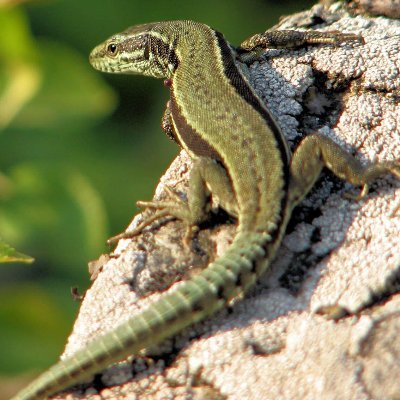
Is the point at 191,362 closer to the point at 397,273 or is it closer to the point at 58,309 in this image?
the point at 397,273

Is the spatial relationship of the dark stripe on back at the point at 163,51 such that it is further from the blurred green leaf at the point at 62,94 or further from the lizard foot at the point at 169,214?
the lizard foot at the point at 169,214

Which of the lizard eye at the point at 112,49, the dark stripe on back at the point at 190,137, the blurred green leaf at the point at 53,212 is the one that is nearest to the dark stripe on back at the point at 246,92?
the dark stripe on back at the point at 190,137

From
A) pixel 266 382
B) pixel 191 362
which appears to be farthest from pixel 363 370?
pixel 191 362

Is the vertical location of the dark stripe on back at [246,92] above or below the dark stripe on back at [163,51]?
below

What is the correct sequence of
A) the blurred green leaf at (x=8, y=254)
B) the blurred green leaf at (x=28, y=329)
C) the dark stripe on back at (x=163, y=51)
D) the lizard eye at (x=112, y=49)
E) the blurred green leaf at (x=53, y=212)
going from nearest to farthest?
the blurred green leaf at (x=8, y=254)
the blurred green leaf at (x=28, y=329)
the blurred green leaf at (x=53, y=212)
the dark stripe on back at (x=163, y=51)
the lizard eye at (x=112, y=49)

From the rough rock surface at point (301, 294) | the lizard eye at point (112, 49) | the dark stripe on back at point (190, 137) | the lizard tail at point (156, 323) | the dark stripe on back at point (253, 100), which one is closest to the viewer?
the rough rock surface at point (301, 294)

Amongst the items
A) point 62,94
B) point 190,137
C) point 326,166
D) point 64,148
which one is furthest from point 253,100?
point 64,148

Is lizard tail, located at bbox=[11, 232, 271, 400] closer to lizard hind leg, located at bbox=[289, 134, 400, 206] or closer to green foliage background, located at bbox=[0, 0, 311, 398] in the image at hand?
lizard hind leg, located at bbox=[289, 134, 400, 206]
